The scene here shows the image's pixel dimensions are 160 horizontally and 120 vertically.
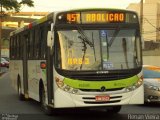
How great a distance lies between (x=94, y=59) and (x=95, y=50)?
0.23 metres

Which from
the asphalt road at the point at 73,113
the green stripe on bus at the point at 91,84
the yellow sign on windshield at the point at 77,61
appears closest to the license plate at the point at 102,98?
the green stripe on bus at the point at 91,84

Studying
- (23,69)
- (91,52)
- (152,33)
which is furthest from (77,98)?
(152,33)

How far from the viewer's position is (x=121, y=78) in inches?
488

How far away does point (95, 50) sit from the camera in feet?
40.5

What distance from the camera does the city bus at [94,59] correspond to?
12188 millimetres

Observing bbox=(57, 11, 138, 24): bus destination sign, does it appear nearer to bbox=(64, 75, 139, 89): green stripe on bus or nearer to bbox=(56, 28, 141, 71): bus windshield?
bbox=(56, 28, 141, 71): bus windshield

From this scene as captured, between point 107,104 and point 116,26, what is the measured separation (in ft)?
6.47

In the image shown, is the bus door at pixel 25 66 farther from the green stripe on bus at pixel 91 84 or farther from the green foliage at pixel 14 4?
the green foliage at pixel 14 4

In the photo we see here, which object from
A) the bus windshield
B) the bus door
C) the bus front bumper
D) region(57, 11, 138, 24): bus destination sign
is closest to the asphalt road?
the bus door

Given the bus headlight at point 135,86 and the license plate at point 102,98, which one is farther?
the bus headlight at point 135,86

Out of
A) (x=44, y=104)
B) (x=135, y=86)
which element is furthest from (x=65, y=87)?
(x=44, y=104)

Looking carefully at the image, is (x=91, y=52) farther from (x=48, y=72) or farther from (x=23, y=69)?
(x=23, y=69)

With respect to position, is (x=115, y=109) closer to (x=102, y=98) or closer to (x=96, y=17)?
(x=102, y=98)

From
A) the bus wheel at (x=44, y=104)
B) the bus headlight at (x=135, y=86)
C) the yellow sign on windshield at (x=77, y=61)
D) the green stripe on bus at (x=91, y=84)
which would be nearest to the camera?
the green stripe on bus at (x=91, y=84)
